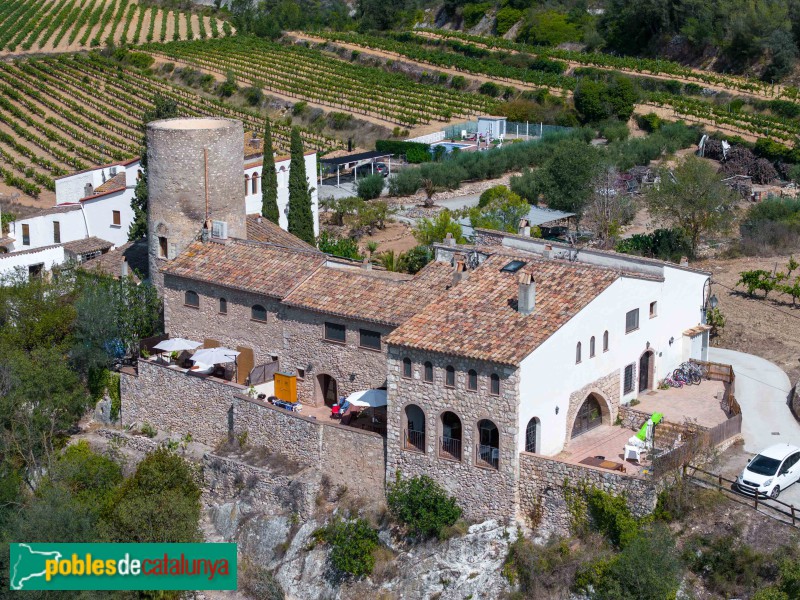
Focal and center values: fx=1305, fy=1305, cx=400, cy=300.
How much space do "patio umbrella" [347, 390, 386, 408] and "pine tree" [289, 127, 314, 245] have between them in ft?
66.6

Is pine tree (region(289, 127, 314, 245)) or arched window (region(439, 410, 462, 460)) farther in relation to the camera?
pine tree (region(289, 127, 314, 245))

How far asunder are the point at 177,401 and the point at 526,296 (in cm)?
1321

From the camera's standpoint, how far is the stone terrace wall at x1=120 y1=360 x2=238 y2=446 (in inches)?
1588

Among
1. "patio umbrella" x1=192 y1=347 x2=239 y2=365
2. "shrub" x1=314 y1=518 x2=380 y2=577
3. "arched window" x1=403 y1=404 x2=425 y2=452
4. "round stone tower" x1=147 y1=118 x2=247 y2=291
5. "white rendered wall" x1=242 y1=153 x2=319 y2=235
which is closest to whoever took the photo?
"arched window" x1=403 y1=404 x2=425 y2=452

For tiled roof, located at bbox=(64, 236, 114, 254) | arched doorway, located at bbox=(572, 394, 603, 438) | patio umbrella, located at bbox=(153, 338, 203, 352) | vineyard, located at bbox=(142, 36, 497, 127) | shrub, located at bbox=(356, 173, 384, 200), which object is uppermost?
arched doorway, located at bbox=(572, 394, 603, 438)

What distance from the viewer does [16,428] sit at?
43.2 meters

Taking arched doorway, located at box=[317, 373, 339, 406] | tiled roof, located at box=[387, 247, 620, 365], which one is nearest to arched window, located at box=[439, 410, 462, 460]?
tiled roof, located at box=[387, 247, 620, 365]

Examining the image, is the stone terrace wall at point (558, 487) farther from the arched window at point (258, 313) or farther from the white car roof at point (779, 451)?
the arched window at point (258, 313)

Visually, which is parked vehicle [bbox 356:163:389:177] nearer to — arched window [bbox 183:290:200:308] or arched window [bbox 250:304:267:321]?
arched window [bbox 183:290:200:308]

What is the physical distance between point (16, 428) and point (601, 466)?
→ 20.3m

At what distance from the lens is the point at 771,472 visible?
32.4 metres

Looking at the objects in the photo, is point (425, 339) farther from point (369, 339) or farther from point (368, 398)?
point (369, 339)

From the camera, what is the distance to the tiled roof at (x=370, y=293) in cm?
3803

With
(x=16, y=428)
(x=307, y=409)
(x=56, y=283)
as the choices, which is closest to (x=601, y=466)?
(x=307, y=409)
